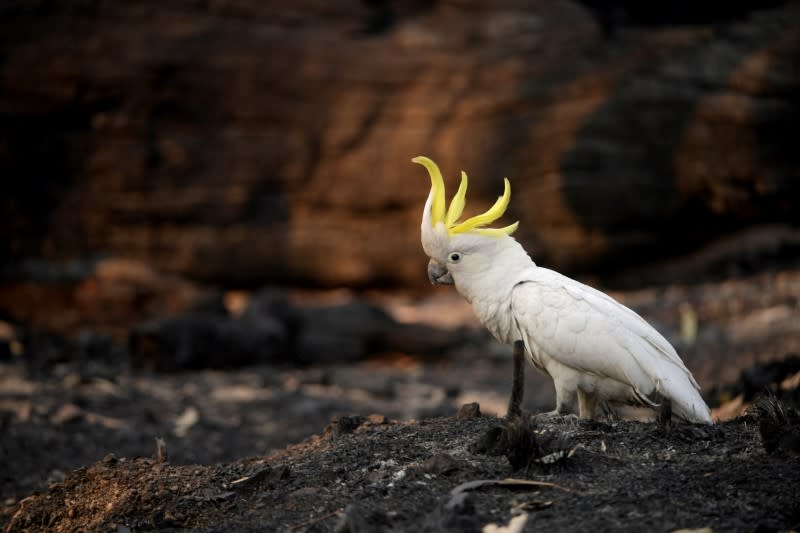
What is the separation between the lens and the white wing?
407 centimetres

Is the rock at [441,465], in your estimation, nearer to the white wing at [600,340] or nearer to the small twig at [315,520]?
the small twig at [315,520]

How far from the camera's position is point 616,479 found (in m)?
3.29

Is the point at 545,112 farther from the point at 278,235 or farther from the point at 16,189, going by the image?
the point at 16,189

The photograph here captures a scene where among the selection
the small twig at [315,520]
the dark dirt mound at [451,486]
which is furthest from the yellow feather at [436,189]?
→ the small twig at [315,520]

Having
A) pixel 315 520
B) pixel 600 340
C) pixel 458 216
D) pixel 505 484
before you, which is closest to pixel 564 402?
pixel 600 340

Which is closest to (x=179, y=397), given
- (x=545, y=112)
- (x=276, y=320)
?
(x=276, y=320)

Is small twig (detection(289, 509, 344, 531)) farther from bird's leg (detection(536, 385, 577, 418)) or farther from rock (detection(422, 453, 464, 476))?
bird's leg (detection(536, 385, 577, 418))

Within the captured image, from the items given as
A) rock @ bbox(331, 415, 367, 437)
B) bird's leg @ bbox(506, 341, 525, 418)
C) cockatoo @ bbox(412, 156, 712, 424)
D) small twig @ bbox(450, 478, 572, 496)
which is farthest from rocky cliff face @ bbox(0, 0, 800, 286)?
small twig @ bbox(450, 478, 572, 496)

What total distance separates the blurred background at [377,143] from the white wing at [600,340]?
757 centimetres

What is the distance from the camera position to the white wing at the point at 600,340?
407 cm

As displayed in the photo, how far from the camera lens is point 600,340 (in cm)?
410

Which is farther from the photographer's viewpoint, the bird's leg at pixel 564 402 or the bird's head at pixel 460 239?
the bird's head at pixel 460 239

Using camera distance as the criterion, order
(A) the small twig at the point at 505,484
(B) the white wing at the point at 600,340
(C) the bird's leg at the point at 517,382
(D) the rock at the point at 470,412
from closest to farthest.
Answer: (A) the small twig at the point at 505,484 < (C) the bird's leg at the point at 517,382 < (B) the white wing at the point at 600,340 < (D) the rock at the point at 470,412

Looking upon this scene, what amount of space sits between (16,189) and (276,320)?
17.6ft
